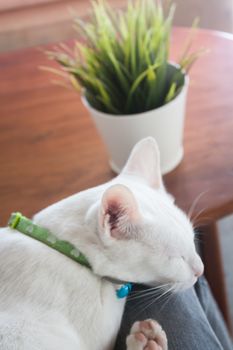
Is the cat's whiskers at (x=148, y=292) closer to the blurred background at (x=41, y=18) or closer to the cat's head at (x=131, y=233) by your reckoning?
the cat's head at (x=131, y=233)

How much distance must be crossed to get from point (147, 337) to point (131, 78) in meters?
0.34

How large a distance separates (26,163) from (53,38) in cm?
84

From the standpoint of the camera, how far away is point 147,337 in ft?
1.85

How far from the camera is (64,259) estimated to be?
566mm

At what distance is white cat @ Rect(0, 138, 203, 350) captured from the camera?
53 centimetres

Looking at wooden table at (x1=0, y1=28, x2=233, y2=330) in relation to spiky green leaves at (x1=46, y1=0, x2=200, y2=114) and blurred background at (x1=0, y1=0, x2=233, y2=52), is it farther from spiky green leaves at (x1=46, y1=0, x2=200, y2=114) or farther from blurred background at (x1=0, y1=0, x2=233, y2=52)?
blurred background at (x1=0, y1=0, x2=233, y2=52)

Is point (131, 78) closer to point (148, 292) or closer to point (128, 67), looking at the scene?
point (128, 67)

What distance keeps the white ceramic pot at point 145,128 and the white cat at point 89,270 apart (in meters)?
0.12

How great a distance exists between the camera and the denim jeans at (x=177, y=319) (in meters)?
0.61

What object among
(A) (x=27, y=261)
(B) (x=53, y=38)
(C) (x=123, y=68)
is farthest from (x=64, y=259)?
(B) (x=53, y=38)

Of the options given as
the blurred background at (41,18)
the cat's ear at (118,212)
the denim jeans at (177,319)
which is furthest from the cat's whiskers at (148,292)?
the blurred background at (41,18)

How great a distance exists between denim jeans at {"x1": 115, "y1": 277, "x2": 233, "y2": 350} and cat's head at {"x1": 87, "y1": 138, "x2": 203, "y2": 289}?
0.05m

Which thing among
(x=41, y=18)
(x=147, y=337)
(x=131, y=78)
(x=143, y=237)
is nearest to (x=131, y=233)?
(x=143, y=237)

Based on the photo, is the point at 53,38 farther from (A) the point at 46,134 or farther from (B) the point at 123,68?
(B) the point at 123,68
